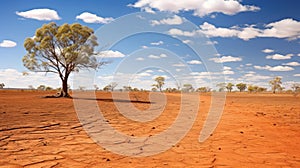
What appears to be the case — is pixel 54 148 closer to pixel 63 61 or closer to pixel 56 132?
pixel 56 132

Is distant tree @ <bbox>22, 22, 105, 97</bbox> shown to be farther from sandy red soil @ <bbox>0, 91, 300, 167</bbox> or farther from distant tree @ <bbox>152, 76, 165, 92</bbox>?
distant tree @ <bbox>152, 76, 165, 92</bbox>

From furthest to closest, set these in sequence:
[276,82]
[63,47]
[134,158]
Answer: [276,82] → [63,47] → [134,158]

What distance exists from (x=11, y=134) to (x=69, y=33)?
16320mm

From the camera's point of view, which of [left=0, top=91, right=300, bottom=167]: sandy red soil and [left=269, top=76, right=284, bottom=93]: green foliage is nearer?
[left=0, top=91, right=300, bottom=167]: sandy red soil

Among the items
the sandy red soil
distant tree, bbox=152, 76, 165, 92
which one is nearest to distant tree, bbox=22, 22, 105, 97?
the sandy red soil

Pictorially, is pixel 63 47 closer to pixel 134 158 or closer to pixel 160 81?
pixel 134 158

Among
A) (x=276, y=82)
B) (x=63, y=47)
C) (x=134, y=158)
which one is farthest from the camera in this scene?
(x=276, y=82)

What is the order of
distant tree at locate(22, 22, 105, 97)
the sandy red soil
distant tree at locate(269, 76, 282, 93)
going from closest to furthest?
the sandy red soil < distant tree at locate(22, 22, 105, 97) < distant tree at locate(269, 76, 282, 93)

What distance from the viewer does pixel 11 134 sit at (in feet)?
20.5

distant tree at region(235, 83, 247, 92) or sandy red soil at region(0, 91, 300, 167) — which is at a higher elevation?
distant tree at region(235, 83, 247, 92)

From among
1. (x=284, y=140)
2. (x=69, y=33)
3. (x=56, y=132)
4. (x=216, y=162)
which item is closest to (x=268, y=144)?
(x=284, y=140)

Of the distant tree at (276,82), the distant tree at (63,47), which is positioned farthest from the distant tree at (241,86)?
the distant tree at (63,47)

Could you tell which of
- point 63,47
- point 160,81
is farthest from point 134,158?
point 160,81

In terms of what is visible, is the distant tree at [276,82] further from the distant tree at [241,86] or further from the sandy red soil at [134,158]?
the sandy red soil at [134,158]
